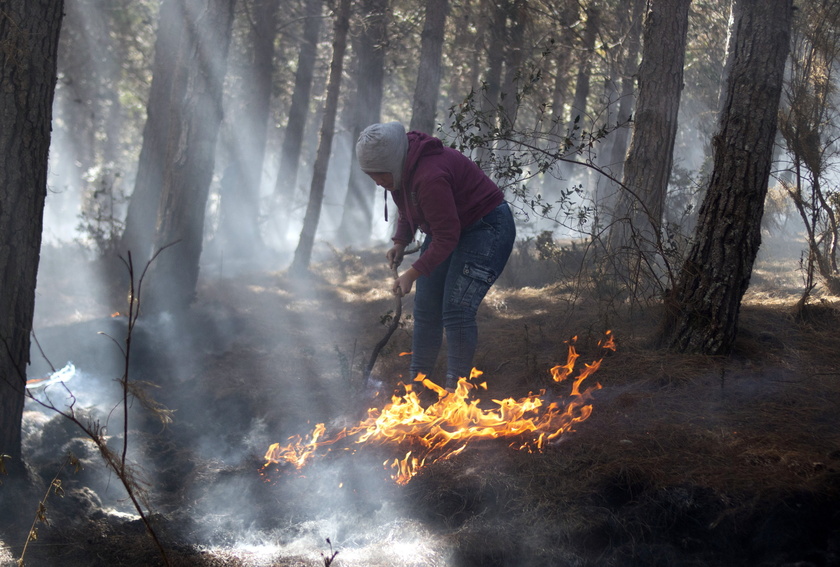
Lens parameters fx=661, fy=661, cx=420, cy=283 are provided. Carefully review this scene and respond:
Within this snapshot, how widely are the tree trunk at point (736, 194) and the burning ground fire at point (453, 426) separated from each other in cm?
84

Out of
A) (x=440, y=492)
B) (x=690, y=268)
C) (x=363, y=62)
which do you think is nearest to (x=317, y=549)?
Answer: (x=440, y=492)

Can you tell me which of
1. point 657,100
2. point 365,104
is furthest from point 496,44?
point 657,100

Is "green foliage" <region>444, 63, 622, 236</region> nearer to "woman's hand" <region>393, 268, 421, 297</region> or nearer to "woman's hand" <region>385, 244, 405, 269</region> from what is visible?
"woman's hand" <region>385, 244, 405, 269</region>

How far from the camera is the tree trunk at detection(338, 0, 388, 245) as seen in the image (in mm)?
12867

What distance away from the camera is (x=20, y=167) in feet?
13.0

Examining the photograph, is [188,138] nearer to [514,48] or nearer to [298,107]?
[514,48]

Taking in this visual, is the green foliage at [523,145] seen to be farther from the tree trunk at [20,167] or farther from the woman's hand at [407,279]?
the tree trunk at [20,167]

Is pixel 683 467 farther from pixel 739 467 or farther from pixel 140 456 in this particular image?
pixel 140 456

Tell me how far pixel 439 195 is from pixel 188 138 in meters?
5.25

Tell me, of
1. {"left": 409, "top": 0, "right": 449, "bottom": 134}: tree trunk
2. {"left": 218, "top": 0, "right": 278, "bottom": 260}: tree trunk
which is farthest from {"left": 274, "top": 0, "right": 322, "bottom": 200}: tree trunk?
{"left": 409, "top": 0, "right": 449, "bottom": 134}: tree trunk

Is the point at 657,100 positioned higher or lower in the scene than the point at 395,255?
higher

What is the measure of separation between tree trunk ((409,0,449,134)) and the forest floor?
511 cm

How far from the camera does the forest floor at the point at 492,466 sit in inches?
120

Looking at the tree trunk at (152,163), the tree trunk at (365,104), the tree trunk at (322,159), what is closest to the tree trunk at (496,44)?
the tree trunk at (365,104)
